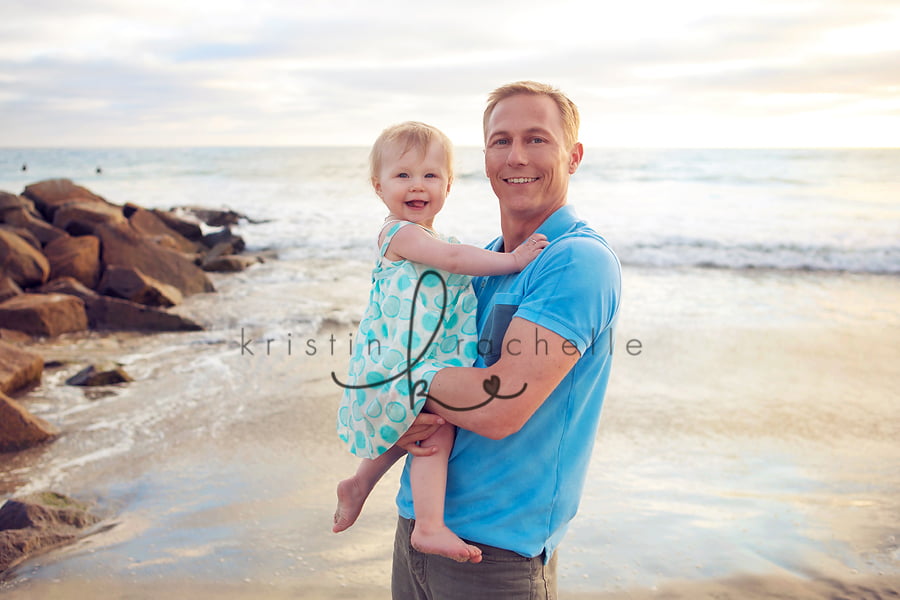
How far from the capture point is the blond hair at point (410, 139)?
2.30 m

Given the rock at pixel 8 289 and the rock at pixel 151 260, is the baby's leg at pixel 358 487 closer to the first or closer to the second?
the rock at pixel 8 289

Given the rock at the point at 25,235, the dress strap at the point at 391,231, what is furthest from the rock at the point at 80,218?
the dress strap at the point at 391,231

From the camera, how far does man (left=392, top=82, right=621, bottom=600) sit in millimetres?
1614

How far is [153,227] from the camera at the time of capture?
1381cm

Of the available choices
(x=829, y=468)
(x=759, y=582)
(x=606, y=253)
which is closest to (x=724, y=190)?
(x=829, y=468)

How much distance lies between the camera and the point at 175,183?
34.3 meters

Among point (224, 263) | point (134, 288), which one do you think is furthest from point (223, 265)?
point (134, 288)

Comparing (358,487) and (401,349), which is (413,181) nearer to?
(401,349)

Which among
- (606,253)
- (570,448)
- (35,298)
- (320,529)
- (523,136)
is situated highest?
(523,136)

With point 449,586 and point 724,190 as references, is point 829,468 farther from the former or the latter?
point 724,190

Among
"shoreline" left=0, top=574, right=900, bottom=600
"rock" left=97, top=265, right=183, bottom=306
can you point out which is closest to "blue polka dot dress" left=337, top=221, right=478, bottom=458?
"shoreline" left=0, top=574, right=900, bottom=600

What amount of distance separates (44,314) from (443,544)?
7.21 m

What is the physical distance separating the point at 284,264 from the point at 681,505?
1014 centimetres

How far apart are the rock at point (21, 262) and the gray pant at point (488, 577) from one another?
349 inches
